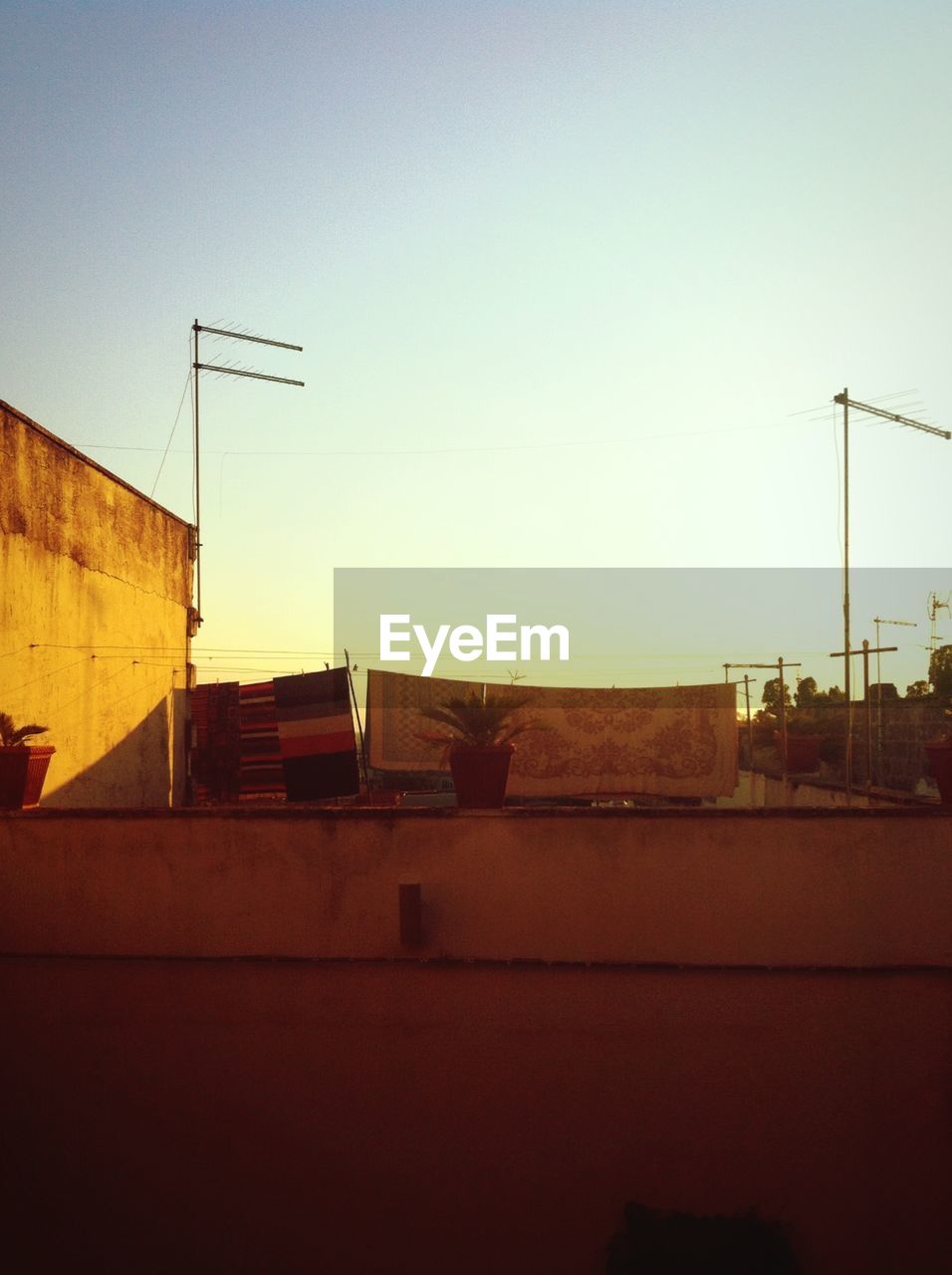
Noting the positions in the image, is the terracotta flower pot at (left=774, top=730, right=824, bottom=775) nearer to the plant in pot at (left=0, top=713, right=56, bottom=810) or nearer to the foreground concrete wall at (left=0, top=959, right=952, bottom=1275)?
the foreground concrete wall at (left=0, top=959, right=952, bottom=1275)

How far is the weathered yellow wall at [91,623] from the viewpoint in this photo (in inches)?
441

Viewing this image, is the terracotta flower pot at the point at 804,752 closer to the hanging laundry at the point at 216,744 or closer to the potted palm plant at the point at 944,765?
the hanging laundry at the point at 216,744

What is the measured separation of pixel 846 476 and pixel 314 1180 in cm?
1433

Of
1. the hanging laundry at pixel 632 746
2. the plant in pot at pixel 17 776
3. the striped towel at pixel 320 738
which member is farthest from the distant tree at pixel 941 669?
the plant in pot at pixel 17 776

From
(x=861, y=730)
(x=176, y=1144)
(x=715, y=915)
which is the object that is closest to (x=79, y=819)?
(x=176, y=1144)

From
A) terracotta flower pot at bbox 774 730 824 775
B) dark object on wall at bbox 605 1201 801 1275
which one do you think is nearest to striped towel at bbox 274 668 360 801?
dark object on wall at bbox 605 1201 801 1275

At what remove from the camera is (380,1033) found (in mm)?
7598

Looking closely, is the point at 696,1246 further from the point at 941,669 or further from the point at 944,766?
the point at 941,669

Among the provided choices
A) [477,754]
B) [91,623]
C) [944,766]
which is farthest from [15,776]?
[944,766]

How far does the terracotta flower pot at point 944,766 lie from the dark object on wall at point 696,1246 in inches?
137

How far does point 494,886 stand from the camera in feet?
25.5

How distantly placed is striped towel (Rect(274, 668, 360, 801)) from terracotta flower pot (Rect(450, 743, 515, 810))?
15.8 feet

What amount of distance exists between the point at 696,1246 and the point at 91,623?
965 cm

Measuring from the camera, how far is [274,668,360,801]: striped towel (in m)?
13.0
